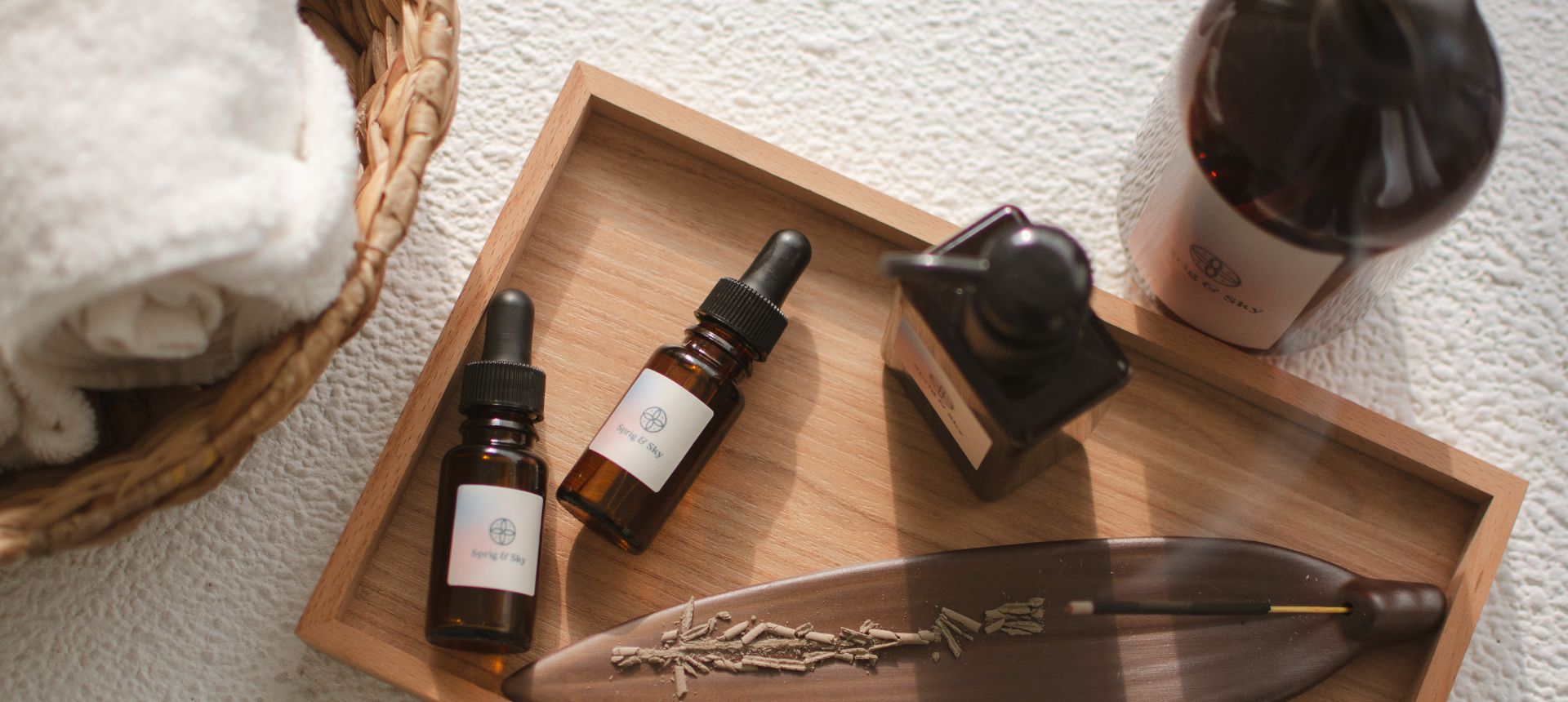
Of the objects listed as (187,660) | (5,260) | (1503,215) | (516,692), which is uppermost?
(1503,215)

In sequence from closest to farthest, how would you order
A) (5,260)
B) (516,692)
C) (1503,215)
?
(5,260)
(516,692)
(1503,215)

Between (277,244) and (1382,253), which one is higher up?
(1382,253)

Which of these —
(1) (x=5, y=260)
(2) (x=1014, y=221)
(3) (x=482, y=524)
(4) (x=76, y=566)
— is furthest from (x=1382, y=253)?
(4) (x=76, y=566)

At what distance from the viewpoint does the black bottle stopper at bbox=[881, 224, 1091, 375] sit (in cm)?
35

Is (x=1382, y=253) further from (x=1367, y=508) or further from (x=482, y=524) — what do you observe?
(x=482, y=524)

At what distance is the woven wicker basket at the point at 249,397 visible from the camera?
35cm

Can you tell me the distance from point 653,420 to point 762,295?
71 mm

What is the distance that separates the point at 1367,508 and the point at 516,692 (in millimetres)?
388

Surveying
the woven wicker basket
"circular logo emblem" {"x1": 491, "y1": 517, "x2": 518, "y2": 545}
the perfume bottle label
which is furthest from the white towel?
the perfume bottle label

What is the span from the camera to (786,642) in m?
0.45

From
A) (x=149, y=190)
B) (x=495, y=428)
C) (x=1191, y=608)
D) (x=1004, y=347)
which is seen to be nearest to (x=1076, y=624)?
(x=1191, y=608)

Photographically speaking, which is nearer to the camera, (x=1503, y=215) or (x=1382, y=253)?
(x=1382, y=253)

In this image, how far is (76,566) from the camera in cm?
50

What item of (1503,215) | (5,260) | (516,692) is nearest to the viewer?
(5,260)
